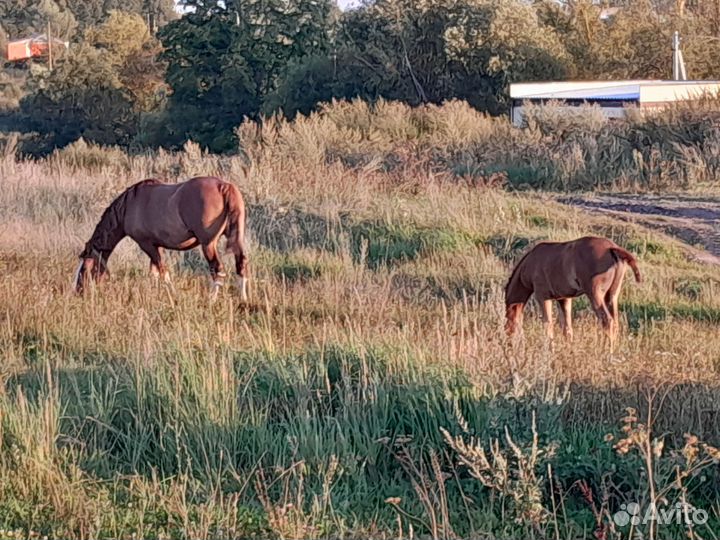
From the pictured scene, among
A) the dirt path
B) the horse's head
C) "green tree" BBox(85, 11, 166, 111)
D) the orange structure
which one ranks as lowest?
the dirt path

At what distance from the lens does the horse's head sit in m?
10.3

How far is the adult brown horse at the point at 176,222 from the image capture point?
427 inches

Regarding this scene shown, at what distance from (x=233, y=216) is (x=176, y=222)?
0.62 m

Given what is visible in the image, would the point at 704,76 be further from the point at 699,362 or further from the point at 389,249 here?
the point at 699,362

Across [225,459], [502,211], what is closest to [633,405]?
[225,459]

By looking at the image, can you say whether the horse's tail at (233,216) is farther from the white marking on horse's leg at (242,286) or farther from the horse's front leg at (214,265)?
the white marking on horse's leg at (242,286)

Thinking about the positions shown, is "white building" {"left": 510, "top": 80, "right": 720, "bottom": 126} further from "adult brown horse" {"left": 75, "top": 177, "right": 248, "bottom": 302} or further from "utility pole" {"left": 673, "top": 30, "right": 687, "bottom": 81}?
"adult brown horse" {"left": 75, "top": 177, "right": 248, "bottom": 302}

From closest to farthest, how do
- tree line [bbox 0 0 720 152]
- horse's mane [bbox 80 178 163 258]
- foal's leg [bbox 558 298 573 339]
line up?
foal's leg [bbox 558 298 573 339], horse's mane [bbox 80 178 163 258], tree line [bbox 0 0 720 152]

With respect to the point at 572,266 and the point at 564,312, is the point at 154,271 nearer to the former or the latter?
the point at 564,312

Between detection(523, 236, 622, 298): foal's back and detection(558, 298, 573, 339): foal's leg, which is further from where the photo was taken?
detection(558, 298, 573, 339): foal's leg

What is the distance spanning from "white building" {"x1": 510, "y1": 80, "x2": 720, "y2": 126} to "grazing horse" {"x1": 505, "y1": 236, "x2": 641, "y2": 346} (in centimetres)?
1595

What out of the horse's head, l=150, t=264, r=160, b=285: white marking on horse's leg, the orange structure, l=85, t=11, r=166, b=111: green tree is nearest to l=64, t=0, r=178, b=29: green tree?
the orange structure

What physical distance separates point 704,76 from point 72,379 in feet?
127

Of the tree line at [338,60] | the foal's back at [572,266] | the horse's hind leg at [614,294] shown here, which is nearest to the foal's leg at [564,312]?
the foal's back at [572,266]
